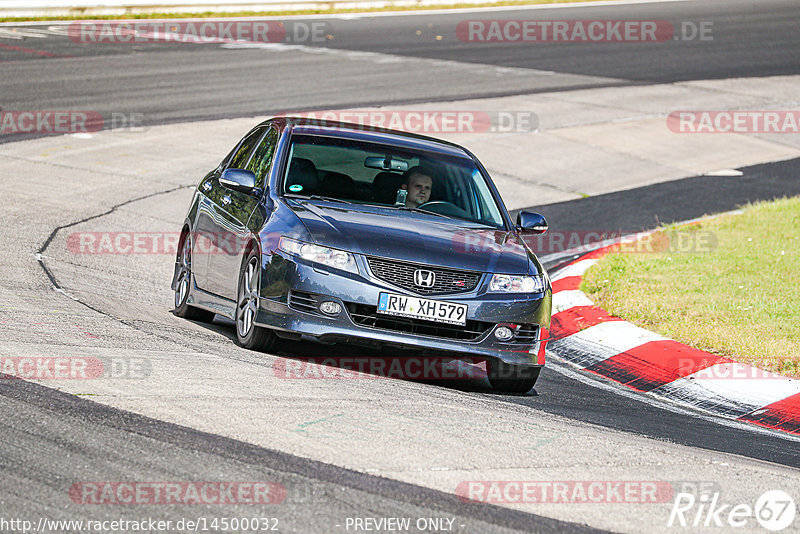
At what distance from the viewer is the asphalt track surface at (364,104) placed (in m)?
4.69

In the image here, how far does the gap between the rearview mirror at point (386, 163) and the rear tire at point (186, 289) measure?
163 cm

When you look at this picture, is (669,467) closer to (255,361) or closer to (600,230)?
(255,361)

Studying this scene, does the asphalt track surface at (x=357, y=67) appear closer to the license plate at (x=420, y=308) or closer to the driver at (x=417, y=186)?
the driver at (x=417, y=186)

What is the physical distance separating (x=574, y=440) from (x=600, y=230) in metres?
8.53

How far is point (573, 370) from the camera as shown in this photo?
8852 millimetres

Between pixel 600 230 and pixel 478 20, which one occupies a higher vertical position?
pixel 478 20

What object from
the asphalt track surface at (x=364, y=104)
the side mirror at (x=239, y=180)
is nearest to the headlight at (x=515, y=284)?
the asphalt track surface at (x=364, y=104)

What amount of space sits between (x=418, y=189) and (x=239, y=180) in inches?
50.7

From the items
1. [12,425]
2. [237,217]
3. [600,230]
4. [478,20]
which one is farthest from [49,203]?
[478,20]

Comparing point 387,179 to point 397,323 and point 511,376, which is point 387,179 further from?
point 511,376

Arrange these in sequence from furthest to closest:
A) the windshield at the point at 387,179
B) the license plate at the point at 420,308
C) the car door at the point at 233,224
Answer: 1. the windshield at the point at 387,179
2. the car door at the point at 233,224
3. the license plate at the point at 420,308

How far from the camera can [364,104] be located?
2011cm

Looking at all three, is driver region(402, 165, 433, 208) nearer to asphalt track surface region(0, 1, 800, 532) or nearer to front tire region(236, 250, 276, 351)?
front tire region(236, 250, 276, 351)

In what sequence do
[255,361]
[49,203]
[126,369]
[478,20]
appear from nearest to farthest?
[126,369] → [255,361] → [49,203] → [478,20]
